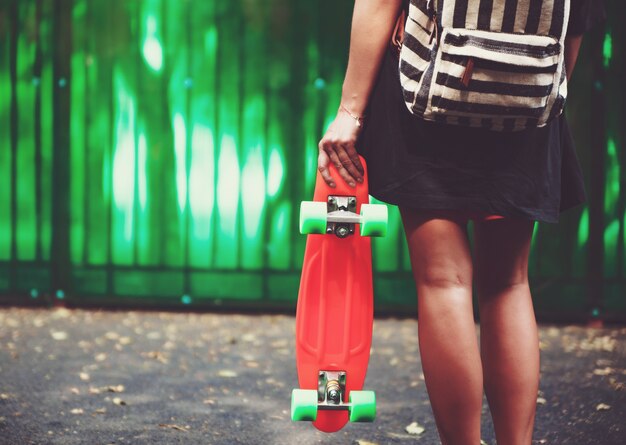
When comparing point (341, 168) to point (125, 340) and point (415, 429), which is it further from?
point (125, 340)

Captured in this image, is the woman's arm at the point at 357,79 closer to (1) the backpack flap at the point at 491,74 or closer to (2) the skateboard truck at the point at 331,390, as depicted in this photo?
(1) the backpack flap at the point at 491,74

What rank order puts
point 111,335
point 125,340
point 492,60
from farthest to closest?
point 111,335
point 125,340
point 492,60

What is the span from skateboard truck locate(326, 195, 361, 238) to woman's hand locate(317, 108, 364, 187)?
46 millimetres

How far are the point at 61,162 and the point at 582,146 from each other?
3.19m

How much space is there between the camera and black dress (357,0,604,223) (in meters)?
1.81

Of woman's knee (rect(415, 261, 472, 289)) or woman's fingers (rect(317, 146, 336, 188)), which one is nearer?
woman's knee (rect(415, 261, 472, 289))

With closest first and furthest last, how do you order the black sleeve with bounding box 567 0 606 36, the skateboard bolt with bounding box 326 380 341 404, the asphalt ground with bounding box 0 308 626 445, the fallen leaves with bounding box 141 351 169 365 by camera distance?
the black sleeve with bounding box 567 0 606 36 < the skateboard bolt with bounding box 326 380 341 404 < the asphalt ground with bounding box 0 308 626 445 < the fallen leaves with bounding box 141 351 169 365

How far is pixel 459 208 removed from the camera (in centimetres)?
181

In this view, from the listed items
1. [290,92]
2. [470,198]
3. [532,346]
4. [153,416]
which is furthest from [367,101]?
[290,92]

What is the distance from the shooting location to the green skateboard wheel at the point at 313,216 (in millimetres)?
2027

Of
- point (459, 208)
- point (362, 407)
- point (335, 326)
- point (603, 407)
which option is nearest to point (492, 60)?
point (459, 208)

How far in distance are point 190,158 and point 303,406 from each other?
320 centimetres

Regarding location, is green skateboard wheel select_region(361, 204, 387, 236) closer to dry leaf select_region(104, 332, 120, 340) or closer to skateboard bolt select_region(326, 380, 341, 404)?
skateboard bolt select_region(326, 380, 341, 404)

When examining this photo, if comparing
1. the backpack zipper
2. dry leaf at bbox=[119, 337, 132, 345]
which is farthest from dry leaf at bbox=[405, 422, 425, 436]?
dry leaf at bbox=[119, 337, 132, 345]
